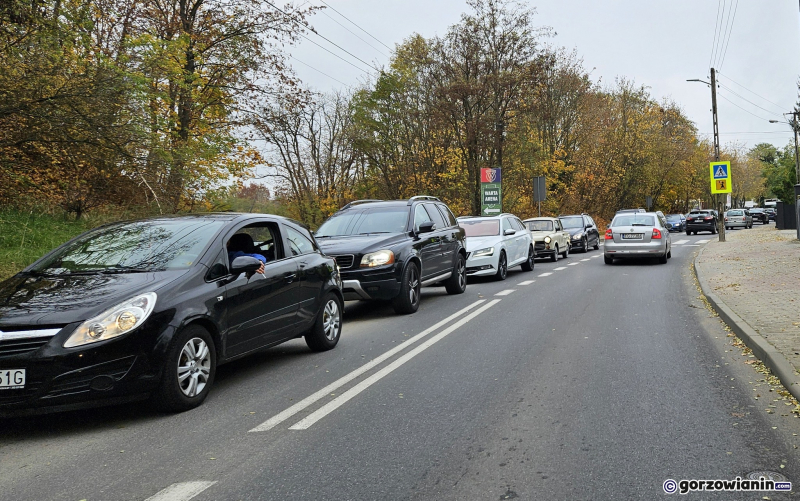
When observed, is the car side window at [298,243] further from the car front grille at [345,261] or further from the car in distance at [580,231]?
the car in distance at [580,231]

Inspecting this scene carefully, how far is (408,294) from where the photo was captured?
437 inches

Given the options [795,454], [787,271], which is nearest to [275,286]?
[795,454]

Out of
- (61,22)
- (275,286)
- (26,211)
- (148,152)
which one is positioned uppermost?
(61,22)

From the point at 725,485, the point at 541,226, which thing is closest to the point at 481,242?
the point at 541,226

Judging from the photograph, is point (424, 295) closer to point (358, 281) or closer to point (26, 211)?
point (358, 281)

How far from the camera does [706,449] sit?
4277 mm

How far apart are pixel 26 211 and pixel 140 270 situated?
1196cm

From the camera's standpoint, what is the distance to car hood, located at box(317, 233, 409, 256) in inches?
423

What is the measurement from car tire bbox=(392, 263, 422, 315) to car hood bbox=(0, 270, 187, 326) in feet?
18.3

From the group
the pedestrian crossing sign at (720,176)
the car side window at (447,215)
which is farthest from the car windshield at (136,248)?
the pedestrian crossing sign at (720,176)

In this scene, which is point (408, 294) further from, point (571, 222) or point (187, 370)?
point (571, 222)

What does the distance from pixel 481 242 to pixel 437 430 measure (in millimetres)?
12825

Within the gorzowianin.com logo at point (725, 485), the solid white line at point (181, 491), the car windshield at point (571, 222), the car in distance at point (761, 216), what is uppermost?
the car windshield at point (571, 222)

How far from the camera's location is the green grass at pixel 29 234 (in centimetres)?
1303
